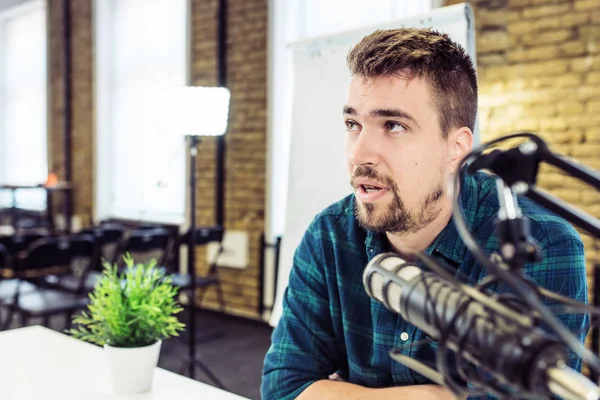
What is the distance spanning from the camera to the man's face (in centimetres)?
100

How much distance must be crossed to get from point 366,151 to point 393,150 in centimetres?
5

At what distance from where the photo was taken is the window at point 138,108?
5516mm

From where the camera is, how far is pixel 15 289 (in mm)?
3580

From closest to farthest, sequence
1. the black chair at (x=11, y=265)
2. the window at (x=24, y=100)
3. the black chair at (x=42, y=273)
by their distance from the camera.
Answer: the black chair at (x=42, y=273)
the black chair at (x=11, y=265)
the window at (x=24, y=100)

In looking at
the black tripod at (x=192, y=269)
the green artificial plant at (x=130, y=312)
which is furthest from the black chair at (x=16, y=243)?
the green artificial plant at (x=130, y=312)

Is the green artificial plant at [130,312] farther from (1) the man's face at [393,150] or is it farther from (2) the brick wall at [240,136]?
(2) the brick wall at [240,136]

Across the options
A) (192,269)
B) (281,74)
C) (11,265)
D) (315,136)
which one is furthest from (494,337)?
(281,74)

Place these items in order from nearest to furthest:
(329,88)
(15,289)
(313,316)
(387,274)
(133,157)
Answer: (387,274) → (313,316) → (329,88) → (15,289) → (133,157)

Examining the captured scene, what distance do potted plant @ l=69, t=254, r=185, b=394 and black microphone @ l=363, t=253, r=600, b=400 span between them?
→ 0.83m

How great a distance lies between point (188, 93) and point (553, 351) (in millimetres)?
2988

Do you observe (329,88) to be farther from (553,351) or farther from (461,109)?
(553,351)

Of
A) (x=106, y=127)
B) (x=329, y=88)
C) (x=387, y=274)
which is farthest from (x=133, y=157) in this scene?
(x=387, y=274)

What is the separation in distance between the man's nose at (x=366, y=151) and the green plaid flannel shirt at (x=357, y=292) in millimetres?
283

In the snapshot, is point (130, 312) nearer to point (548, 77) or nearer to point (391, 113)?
point (391, 113)
